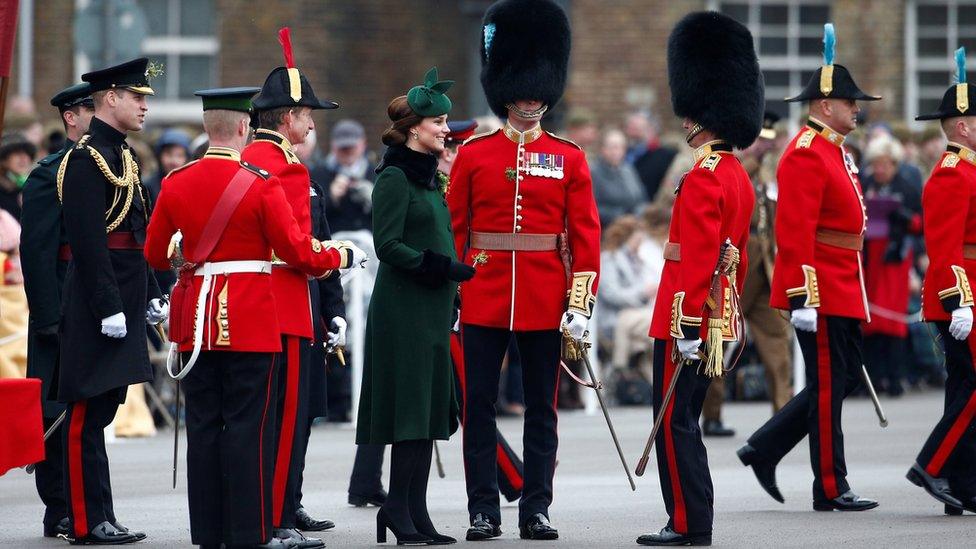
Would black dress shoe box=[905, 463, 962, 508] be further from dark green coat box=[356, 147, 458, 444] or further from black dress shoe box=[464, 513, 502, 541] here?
dark green coat box=[356, 147, 458, 444]

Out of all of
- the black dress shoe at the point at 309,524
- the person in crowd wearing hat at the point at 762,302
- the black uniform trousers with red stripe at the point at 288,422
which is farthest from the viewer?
the person in crowd wearing hat at the point at 762,302

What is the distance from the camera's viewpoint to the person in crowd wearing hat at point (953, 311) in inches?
372

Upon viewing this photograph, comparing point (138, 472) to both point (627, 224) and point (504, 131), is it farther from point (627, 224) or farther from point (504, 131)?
point (627, 224)

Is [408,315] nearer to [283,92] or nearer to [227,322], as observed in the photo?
[227,322]

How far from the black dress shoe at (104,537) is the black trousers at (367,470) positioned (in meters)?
1.62

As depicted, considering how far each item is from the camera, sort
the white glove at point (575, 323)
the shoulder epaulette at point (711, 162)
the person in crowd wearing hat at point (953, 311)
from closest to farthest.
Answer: the shoulder epaulette at point (711, 162)
the white glove at point (575, 323)
the person in crowd wearing hat at point (953, 311)

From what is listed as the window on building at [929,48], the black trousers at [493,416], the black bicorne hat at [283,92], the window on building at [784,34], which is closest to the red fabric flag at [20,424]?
the black bicorne hat at [283,92]

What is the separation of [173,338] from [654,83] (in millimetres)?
13534

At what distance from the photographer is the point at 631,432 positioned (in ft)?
44.3

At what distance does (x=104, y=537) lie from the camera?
27.9 feet

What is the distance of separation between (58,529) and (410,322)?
1956mm

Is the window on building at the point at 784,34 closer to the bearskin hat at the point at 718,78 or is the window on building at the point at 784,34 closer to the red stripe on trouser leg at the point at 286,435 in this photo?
the bearskin hat at the point at 718,78

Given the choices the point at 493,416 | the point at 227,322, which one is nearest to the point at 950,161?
the point at 493,416

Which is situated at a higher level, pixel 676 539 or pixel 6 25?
pixel 6 25
